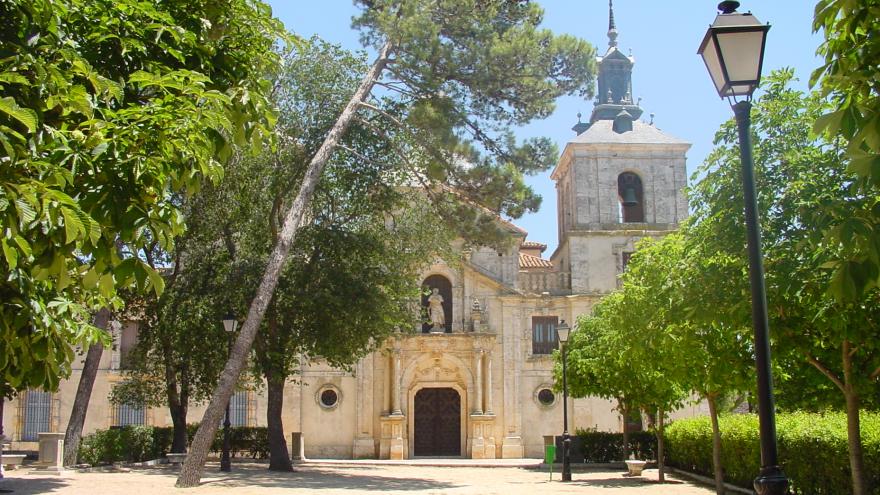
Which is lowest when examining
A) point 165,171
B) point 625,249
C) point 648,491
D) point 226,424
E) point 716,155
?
point 648,491

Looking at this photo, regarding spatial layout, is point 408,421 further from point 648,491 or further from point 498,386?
point 648,491

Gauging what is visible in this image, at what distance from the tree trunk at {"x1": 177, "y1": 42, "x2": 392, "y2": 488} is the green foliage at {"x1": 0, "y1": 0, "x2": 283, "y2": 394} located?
410 inches

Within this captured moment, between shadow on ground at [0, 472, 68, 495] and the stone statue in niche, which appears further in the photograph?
the stone statue in niche

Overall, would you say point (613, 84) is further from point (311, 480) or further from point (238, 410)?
point (311, 480)

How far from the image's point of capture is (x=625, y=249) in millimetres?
34438

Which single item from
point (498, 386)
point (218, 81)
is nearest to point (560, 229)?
point (498, 386)

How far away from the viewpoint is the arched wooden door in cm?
3438

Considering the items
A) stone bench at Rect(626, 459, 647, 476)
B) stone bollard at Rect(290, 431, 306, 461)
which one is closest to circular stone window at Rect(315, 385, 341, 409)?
stone bollard at Rect(290, 431, 306, 461)

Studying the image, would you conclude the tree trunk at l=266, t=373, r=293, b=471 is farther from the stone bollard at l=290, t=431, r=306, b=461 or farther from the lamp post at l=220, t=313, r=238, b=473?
the stone bollard at l=290, t=431, r=306, b=461

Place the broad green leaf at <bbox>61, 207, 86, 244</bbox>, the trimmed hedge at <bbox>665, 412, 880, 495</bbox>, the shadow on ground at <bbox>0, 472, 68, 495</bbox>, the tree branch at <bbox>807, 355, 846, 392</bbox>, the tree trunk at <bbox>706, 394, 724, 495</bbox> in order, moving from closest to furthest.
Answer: the broad green leaf at <bbox>61, 207, 86, 244</bbox>, the tree branch at <bbox>807, 355, 846, 392</bbox>, the trimmed hedge at <bbox>665, 412, 880, 495</bbox>, the shadow on ground at <bbox>0, 472, 68, 495</bbox>, the tree trunk at <bbox>706, 394, 724, 495</bbox>

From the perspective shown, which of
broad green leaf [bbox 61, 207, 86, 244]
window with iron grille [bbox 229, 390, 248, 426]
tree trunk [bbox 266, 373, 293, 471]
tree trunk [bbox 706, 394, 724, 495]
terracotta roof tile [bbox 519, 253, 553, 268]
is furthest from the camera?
terracotta roof tile [bbox 519, 253, 553, 268]

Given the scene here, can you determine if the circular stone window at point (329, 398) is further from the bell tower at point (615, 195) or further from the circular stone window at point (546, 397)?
the bell tower at point (615, 195)

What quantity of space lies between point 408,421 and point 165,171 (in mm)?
29495

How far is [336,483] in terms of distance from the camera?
61.6 feet
